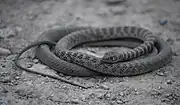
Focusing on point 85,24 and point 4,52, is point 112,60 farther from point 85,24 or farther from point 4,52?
point 85,24

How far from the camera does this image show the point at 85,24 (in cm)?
1089

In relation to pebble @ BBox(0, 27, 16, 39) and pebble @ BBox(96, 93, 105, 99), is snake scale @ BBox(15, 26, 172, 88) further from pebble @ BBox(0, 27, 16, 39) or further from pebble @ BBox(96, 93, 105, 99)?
pebble @ BBox(0, 27, 16, 39)

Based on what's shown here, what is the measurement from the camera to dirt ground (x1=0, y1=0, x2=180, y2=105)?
6.82m

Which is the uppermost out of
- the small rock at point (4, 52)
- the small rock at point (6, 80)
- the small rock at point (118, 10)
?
the small rock at point (118, 10)

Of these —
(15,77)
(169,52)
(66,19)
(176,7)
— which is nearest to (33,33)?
(66,19)

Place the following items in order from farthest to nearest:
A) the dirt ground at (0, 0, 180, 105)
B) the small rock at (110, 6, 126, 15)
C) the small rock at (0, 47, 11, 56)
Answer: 1. the small rock at (110, 6, 126, 15)
2. the small rock at (0, 47, 11, 56)
3. the dirt ground at (0, 0, 180, 105)

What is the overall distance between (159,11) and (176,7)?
0.86 metres

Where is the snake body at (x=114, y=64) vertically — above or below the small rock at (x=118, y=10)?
below

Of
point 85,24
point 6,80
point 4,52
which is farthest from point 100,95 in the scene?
point 85,24

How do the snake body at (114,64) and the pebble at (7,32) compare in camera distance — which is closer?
the snake body at (114,64)

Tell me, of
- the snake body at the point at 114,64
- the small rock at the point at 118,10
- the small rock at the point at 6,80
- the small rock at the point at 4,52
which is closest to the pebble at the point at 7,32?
the small rock at the point at 4,52

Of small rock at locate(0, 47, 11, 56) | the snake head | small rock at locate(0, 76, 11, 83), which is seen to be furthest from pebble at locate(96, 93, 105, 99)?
small rock at locate(0, 47, 11, 56)

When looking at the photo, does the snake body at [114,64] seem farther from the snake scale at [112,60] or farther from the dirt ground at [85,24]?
the dirt ground at [85,24]

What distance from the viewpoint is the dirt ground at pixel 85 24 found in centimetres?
682
